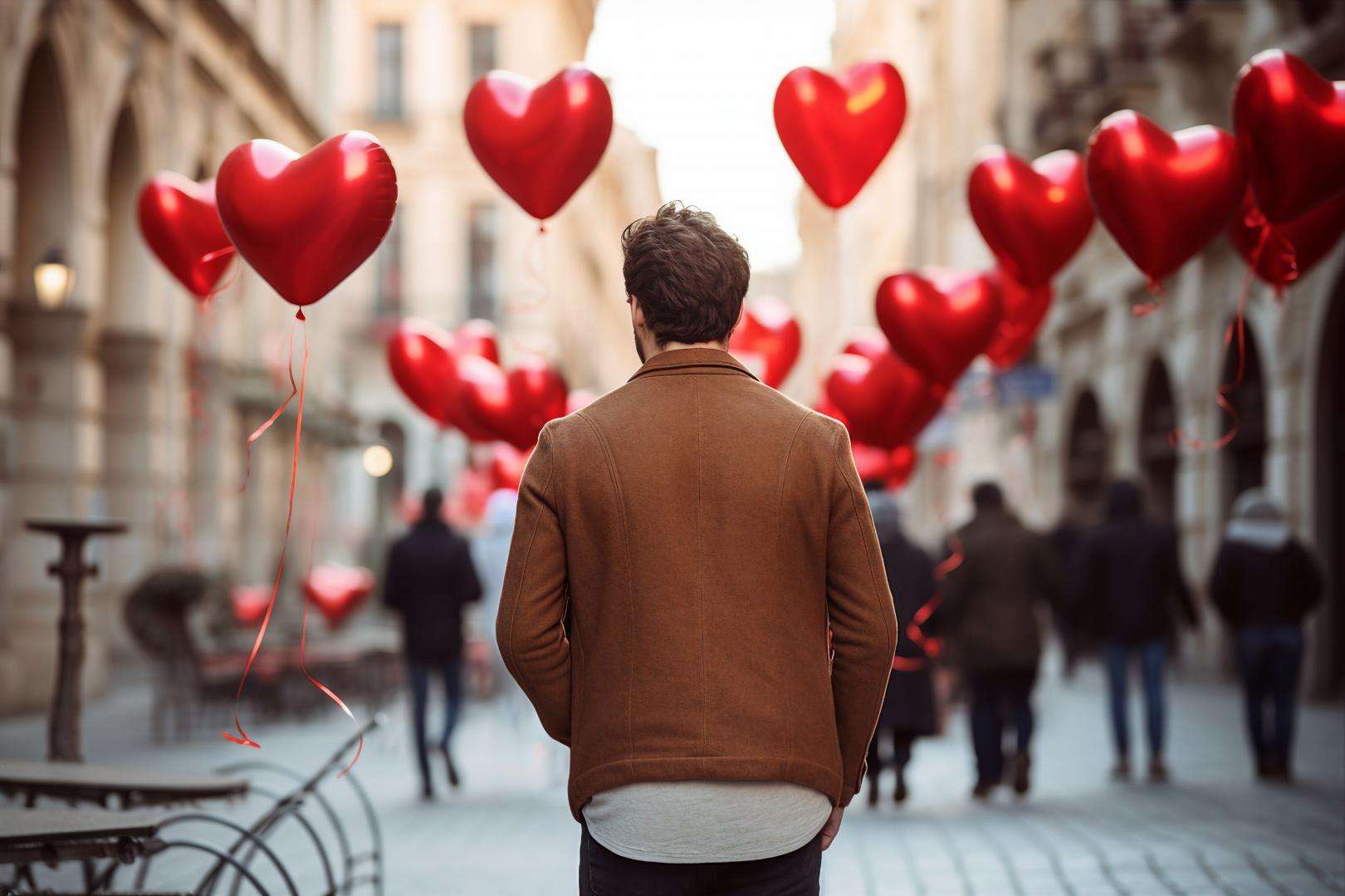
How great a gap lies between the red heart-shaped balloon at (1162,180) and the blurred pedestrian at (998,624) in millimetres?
3539

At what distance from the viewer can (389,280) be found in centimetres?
3947

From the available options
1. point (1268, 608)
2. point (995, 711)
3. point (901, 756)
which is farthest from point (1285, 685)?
point (901, 756)

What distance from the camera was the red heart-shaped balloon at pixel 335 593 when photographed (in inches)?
654

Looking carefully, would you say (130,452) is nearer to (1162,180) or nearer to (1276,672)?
(1276,672)

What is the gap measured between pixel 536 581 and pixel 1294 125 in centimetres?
381

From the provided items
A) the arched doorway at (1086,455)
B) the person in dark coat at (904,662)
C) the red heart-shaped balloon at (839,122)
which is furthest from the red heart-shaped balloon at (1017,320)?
the arched doorway at (1086,455)

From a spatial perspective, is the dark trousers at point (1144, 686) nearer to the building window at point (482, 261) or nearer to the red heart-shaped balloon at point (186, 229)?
the red heart-shaped balloon at point (186, 229)

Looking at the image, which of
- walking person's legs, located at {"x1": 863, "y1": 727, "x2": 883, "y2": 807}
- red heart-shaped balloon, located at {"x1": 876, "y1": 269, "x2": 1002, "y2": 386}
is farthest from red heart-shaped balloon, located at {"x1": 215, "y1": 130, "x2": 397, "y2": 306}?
walking person's legs, located at {"x1": 863, "y1": 727, "x2": 883, "y2": 807}

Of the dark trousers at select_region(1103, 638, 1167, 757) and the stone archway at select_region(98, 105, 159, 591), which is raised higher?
the stone archway at select_region(98, 105, 159, 591)

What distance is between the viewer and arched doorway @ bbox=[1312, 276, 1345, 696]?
47.2 ft

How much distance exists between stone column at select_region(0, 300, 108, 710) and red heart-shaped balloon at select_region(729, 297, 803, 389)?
7.18 metres

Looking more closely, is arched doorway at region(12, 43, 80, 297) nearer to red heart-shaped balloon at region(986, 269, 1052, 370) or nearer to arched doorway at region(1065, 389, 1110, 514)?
red heart-shaped balloon at region(986, 269, 1052, 370)

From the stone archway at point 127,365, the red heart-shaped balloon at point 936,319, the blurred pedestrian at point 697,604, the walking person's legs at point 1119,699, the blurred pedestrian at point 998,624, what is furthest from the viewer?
the stone archway at point 127,365

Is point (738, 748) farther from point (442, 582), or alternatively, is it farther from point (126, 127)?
point (126, 127)
